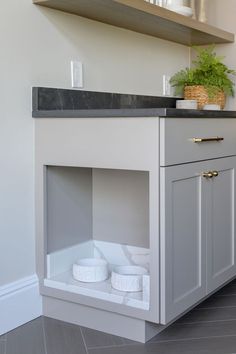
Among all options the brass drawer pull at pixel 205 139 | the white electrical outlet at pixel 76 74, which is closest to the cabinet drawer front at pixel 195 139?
the brass drawer pull at pixel 205 139

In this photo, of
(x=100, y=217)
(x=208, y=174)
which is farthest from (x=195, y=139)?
(x=100, y=217)

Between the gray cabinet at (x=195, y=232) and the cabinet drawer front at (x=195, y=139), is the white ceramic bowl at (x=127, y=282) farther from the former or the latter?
the cabinet drawer front at (x=195, y=139)

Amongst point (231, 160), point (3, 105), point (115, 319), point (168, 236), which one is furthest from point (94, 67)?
point (115, 319)

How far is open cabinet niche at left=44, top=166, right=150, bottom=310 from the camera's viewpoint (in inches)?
89.7

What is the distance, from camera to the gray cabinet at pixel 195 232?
1.88 m

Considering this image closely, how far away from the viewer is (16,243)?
210cm

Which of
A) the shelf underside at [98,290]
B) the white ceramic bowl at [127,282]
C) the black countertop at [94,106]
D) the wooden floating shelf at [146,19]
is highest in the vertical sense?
the wooden floating shelf at [146,19]

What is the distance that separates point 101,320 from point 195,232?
0.53 m

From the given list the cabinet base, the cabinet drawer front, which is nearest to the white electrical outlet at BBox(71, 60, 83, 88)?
the cabinet drawer front

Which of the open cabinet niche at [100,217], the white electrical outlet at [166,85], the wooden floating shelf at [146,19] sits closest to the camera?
the wooden floating shelf at [146,19]

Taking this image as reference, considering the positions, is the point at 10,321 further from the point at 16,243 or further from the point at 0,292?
the point at 16,243

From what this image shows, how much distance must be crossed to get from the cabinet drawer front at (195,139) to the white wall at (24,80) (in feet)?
2.01

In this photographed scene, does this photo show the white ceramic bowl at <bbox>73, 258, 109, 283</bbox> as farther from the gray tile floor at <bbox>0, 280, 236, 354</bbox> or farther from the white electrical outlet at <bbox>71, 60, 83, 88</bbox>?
the white electrical outlet at <bbox>71, 60, 83, 88</bbox>

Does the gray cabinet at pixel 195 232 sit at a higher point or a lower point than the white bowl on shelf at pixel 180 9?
lower
